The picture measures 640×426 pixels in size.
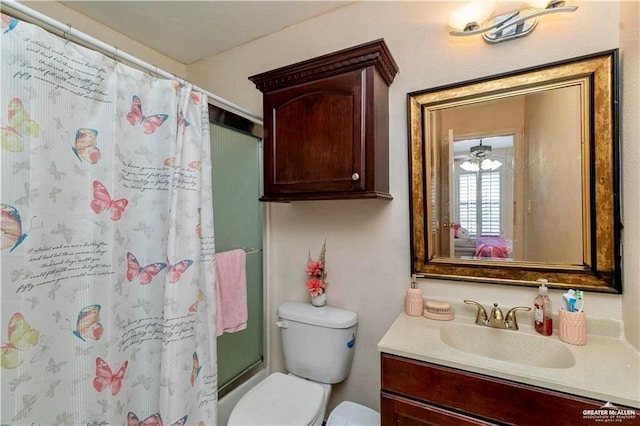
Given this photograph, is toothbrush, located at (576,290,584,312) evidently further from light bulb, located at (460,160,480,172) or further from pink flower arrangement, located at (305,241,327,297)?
pink flower arrangement, located at (305,241,327,297)

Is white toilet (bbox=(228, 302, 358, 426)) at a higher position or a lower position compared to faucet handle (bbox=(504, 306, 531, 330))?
lower

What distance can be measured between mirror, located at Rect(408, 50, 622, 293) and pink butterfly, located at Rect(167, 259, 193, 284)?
1017mm

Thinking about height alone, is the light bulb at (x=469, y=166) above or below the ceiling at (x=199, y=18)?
below

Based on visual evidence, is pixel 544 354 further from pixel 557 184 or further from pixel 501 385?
pixel 557 184

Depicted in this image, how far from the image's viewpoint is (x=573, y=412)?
80 centimetres

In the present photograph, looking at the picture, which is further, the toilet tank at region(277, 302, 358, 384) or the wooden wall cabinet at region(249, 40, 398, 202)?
the toilet tank at region(277, 302, 358, 384)

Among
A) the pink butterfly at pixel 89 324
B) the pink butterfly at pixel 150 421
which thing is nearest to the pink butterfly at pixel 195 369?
the pink butterfly at pixel 150 421

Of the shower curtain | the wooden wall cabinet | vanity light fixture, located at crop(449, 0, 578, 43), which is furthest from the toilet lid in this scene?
vanity light fixture, located at crop(449, 0, 578, 43)

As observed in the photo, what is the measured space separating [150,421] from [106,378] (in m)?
0.30

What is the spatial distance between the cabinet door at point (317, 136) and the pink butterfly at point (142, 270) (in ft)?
1.96

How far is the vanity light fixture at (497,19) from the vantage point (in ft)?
3.72

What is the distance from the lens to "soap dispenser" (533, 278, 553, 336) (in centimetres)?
110

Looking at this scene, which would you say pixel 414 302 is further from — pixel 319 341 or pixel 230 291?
pixel 230 291

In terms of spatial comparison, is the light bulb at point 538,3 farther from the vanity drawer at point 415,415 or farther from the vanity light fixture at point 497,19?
the vanity drawer at point 415,415
